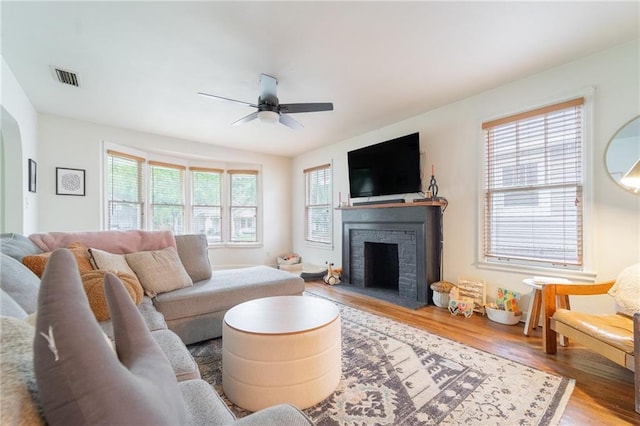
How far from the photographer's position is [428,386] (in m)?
1.76

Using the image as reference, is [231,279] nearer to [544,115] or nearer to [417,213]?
[417,213]

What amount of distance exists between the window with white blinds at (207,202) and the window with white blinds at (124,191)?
93 centimetres

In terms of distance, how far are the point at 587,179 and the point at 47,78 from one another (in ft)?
17.6

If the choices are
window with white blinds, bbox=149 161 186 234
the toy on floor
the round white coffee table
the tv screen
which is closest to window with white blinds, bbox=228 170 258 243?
window with white blinds, bbox=149 161 186 234

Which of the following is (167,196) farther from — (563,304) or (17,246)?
(563,304)

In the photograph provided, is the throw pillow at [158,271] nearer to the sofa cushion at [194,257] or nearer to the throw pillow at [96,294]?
the sofa cushion at [194,257]

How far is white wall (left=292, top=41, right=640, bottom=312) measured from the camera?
92.0 inches

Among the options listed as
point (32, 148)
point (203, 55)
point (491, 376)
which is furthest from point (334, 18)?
point (32, 148)

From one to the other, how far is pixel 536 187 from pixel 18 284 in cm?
398

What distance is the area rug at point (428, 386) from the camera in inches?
59.1

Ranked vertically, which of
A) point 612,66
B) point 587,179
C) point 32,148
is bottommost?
point 587,179

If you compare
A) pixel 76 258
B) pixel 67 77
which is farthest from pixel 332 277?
pixel 67 77

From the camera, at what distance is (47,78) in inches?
111

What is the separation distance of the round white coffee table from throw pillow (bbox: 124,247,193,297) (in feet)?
3.17
